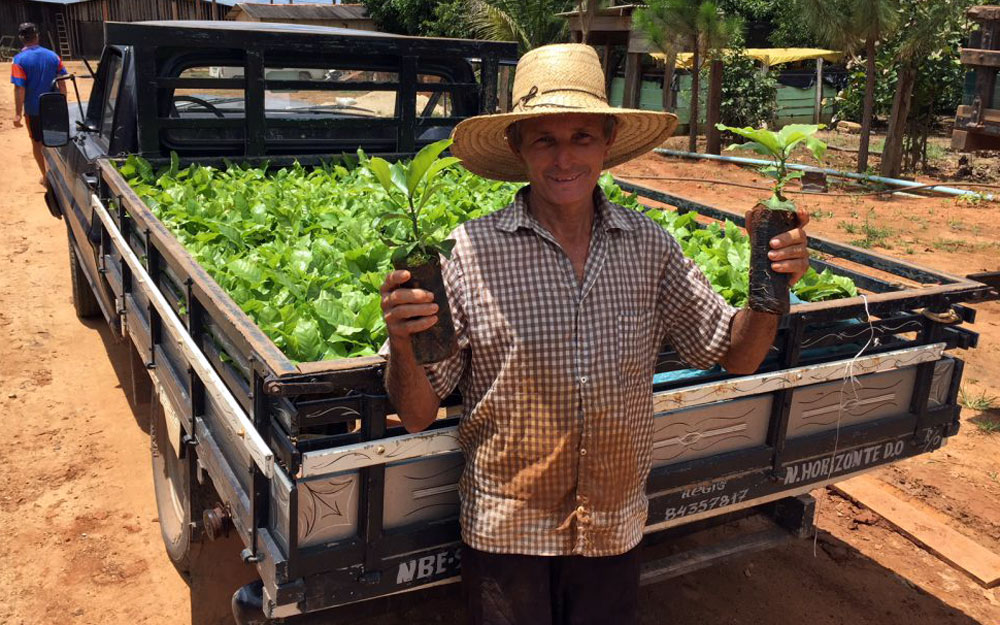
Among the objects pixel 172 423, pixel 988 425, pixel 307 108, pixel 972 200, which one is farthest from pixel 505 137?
pixel 972 200

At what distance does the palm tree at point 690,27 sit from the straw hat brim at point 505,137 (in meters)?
15.9

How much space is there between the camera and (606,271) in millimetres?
2139

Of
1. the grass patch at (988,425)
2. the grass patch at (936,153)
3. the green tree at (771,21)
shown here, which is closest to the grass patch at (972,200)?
the grass patch at (936,153)

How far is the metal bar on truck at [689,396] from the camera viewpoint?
2.05 metres

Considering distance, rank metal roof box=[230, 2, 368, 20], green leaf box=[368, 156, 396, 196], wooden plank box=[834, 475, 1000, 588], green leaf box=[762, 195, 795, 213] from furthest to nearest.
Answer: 1. metal roof box=[230, 2, 368, 20]
2. wooden plank box=[834, 475, 1000, 588]
3. green leaf box=[762, 195, 795, 213]
4. green leaf box=[368, 156, 396, 196]

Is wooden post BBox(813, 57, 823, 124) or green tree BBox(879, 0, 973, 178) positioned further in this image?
wooden post BBox(813, 57, 823, 124)

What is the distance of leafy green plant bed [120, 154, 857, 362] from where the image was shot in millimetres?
2539

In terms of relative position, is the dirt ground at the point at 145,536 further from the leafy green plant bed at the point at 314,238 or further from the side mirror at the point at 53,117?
the side mirror at the point at 53,117

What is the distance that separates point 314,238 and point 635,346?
192cm

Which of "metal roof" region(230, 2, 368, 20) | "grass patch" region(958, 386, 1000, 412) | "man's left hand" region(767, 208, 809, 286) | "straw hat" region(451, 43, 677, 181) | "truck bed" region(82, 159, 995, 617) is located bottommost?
"grass patch" region(958, 386, 1000, 412)

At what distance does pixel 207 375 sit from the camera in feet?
8.39

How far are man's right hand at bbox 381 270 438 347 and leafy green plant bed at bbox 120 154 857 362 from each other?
212 millimetres

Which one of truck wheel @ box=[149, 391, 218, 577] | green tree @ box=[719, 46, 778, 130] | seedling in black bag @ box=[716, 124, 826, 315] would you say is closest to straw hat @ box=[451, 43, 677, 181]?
seedling in black bag @ box=[716, 124, 826, 315]

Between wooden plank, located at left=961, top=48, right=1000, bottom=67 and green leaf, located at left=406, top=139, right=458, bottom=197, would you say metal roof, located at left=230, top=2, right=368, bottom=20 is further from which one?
green leaf, located at left=406, top=139, right=458, bottom=197
